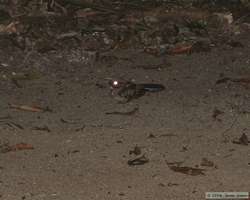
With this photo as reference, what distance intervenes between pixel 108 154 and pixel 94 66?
2495 mm

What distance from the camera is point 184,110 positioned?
7.11 metres

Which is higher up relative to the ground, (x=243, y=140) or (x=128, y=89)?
(x=243, y=140)

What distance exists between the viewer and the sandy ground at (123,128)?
17.9 ft

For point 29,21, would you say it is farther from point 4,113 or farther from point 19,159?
point 19,159

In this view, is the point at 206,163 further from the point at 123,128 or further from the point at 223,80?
the point at 223,80

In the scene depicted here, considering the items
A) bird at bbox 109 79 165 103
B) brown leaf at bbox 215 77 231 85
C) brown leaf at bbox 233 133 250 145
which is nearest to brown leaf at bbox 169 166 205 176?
brown leaf at bbox 233 133 250 145

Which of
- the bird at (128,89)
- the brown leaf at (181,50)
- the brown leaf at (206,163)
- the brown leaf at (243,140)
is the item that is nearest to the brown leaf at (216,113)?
the brown leaf at (243,140)

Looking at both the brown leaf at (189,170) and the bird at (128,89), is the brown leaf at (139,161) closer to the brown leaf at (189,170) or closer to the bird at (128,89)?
the brown leaf at (189,170)

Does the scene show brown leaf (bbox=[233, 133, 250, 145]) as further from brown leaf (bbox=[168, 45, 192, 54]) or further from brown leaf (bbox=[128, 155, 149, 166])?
brown leaf (bbox=[168, 45, 192, 54])

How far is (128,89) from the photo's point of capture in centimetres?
762

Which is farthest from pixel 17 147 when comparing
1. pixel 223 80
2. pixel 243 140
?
pixel 223 80

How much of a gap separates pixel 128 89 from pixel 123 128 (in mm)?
1015

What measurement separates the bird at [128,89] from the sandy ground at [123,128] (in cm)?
8

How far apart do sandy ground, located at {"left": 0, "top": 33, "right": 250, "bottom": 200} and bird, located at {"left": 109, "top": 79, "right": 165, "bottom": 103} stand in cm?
8
